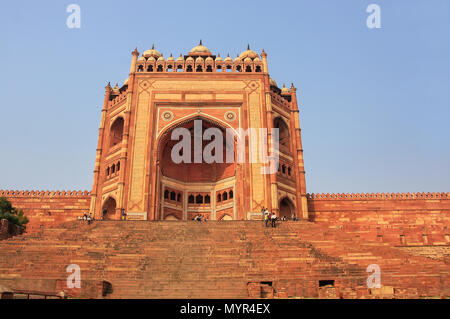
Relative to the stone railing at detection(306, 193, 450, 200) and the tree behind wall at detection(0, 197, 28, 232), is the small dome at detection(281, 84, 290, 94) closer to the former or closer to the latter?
the stone railing at detection(306, 193, 450, 200)

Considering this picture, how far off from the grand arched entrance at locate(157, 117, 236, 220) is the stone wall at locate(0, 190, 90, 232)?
5531 millimetres

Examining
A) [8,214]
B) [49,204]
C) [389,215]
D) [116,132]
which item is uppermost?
[116,132]

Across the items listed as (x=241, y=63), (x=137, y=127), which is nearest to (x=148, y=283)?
(x=137, y=127)

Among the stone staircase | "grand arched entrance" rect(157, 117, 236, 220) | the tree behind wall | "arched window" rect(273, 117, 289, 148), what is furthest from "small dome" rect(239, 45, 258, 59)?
the tree behind wall

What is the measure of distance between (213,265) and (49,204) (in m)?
17.8

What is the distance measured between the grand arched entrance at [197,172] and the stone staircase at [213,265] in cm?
990

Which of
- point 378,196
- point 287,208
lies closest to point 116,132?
point 287,208

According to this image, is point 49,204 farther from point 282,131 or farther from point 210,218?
point 282,131

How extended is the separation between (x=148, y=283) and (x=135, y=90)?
57.9ft

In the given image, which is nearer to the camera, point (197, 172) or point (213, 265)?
point (213, 265)

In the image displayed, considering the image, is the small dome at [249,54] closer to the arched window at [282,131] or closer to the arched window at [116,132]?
the arched window at [282,131]

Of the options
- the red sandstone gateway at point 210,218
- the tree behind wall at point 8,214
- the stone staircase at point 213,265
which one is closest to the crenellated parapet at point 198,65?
the red sandstone gateway at point 210,218

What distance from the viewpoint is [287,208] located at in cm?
2764
